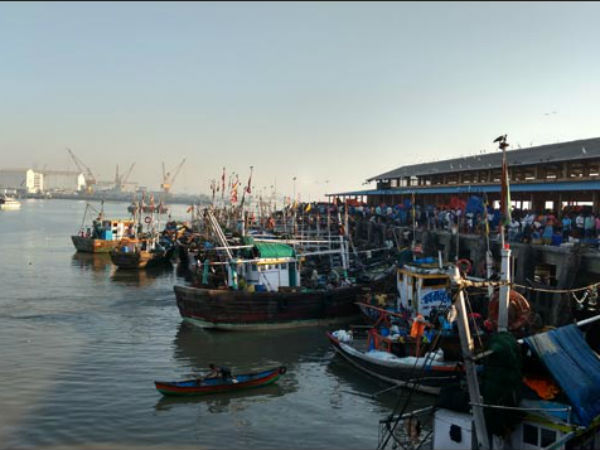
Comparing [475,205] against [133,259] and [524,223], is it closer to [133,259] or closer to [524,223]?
[524,223]

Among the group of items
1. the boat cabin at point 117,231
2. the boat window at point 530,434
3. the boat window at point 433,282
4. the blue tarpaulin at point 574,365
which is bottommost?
the boat window at point 530,434

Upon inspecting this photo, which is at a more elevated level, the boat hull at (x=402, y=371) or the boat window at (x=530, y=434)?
the boat window at (x=530, y=434)

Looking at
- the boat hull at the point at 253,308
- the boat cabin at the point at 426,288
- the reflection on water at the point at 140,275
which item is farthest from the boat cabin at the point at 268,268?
the reflection on water at the point at 140,275

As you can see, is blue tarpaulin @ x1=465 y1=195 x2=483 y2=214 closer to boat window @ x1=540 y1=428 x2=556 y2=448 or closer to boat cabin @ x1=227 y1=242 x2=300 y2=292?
boat cabin @ x1=227 y1=242 x2=300 y2=292

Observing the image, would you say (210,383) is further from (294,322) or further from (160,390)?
(294,322)

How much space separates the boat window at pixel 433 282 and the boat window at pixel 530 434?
39.9 feet

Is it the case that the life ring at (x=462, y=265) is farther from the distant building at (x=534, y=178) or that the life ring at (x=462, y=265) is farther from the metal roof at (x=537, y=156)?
the metal roof at (x=537, y=156)

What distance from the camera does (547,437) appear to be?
11633mm

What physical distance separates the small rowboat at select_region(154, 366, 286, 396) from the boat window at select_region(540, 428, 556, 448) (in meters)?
10.6

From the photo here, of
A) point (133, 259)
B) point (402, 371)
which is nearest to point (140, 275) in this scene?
point (133, 259)

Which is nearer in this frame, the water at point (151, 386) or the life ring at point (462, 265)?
the water at point (151, 386)

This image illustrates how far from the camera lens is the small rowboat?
1880cm

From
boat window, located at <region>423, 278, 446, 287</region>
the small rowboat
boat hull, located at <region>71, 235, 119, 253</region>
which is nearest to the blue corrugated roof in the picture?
boat window, located at <region>423, 278, 446, 287</region>

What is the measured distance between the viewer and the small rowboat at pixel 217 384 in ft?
61.7
